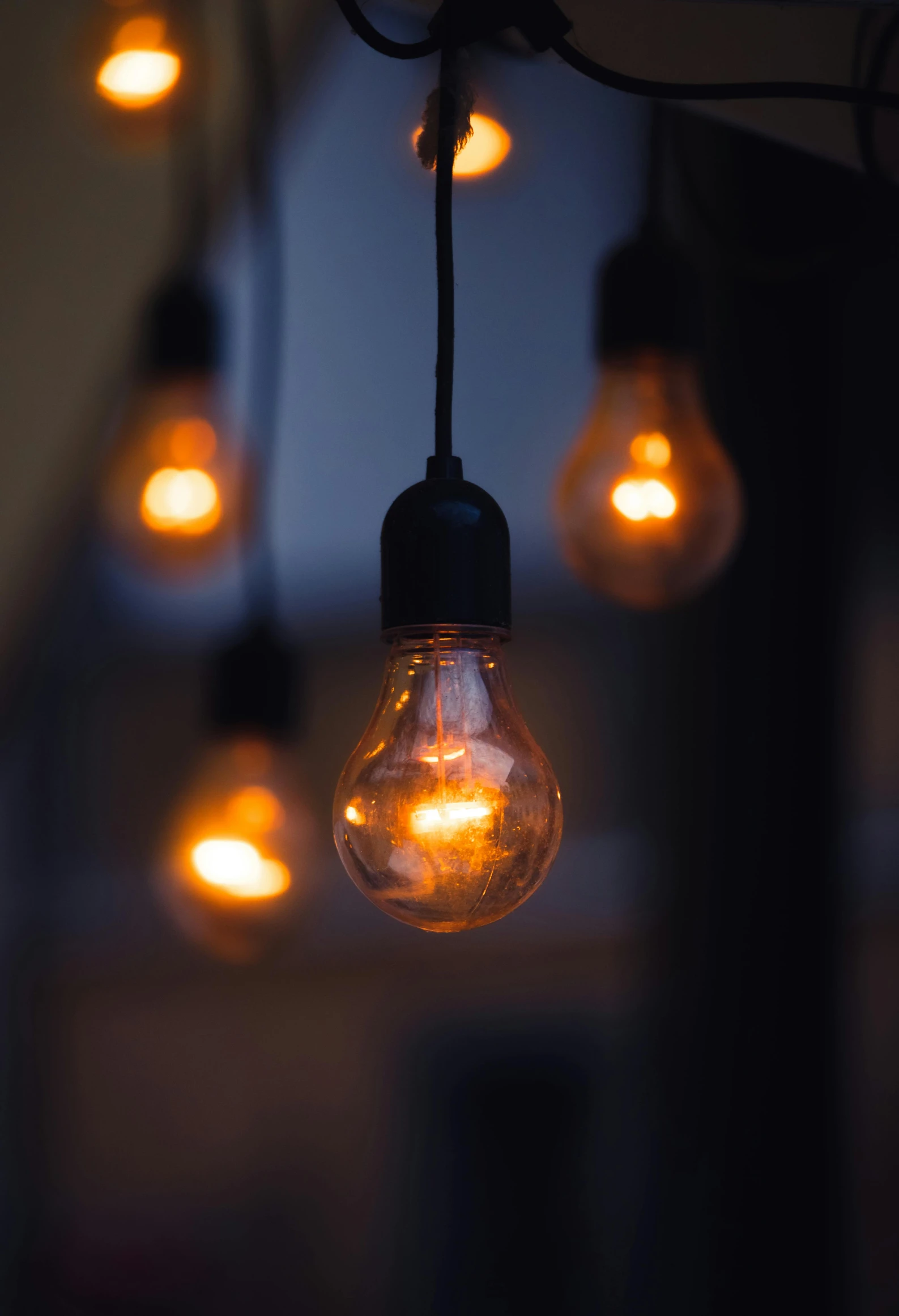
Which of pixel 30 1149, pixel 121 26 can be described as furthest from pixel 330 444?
pixel 30 1149

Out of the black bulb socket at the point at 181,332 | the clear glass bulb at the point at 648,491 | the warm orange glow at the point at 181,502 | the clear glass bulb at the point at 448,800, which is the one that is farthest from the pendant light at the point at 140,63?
the clear glass bulb at the point at 448,800

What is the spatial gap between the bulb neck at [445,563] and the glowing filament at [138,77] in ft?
1.37

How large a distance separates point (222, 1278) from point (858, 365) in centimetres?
74

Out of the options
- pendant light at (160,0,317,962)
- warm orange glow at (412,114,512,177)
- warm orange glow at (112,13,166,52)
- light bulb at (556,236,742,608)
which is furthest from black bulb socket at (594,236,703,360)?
warm orange glow at (112,13,166,52)

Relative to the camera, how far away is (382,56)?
635 mm

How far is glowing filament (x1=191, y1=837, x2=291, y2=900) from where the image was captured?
60 centimetres

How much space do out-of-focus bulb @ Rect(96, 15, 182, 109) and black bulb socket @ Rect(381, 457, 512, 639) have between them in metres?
0.41

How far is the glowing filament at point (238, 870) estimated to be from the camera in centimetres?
60

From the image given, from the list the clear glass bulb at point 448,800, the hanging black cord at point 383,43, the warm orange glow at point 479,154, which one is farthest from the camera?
the warm orange glow at point 479,154

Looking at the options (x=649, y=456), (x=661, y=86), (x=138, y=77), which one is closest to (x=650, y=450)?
(x=649, y=456)

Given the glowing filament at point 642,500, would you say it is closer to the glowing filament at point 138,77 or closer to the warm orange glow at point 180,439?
the warm orange glow at point 180,439

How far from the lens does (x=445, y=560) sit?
40 cm

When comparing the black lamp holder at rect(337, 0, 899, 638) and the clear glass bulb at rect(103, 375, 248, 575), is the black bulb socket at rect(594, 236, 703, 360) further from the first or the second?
the clear glass bulb at rect(103, 375, 248, 575)

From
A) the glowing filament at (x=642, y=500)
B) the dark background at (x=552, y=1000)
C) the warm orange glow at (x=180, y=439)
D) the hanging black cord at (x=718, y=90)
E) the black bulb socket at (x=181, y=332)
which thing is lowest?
the dark background at (x=552, y=1000)
